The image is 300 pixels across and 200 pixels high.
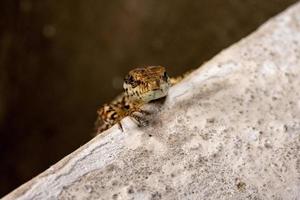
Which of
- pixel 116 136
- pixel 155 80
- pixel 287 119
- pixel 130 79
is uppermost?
pixel 130 79

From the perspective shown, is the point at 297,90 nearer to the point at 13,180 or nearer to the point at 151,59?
the point at 151,59

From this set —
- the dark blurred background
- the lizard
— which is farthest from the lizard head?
the dark blurred background

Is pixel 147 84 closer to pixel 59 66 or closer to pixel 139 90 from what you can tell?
pixel 139 90

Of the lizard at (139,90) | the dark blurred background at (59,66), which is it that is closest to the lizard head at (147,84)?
the lizard at (139,90)

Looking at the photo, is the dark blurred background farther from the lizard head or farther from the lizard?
the lizard head

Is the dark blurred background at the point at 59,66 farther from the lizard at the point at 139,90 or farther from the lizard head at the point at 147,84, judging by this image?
the lizard head at the point at 147,84

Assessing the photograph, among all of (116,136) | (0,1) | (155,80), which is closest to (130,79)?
(155,80)

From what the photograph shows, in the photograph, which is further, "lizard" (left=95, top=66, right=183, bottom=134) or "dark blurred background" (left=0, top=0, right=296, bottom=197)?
"dark blurred background" (left=0, top=0, right=296, bottom=197)

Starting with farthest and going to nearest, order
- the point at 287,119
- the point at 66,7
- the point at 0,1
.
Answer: the point at 66,7, the point at 0,1, the point at 287,119
